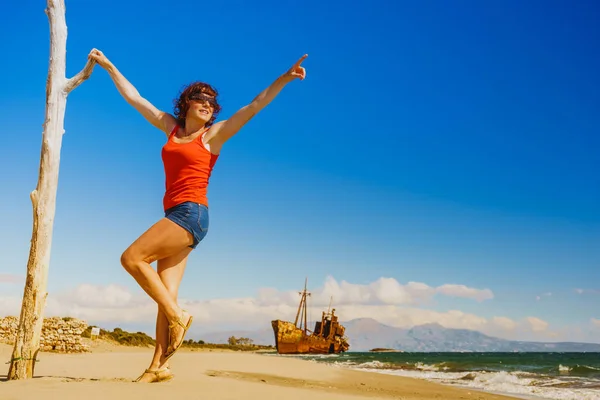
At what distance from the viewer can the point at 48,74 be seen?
4852mm

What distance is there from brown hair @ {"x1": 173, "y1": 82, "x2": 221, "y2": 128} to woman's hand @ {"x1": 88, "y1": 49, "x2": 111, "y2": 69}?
0.80 metres

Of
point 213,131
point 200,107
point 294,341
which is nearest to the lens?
point 213,131

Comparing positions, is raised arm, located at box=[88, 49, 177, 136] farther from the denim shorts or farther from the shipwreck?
the shipwreck

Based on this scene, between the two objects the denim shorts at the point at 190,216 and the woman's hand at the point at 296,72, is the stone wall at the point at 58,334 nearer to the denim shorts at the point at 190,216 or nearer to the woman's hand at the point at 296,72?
the denim shorts at the point at 190,216

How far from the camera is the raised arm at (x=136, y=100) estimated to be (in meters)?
4.25

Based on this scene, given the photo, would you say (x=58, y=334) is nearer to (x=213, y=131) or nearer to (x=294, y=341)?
(x=213, y=131)

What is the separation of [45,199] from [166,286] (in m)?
1.47

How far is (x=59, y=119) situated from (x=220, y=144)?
1.78 metres

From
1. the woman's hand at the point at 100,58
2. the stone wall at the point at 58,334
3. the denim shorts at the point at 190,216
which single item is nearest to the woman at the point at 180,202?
the denim shorts at the point at 190,216

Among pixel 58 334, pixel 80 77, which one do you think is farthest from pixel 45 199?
pixel 58 334

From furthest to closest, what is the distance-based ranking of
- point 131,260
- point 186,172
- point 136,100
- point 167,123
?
point 136,100
point 167,123
point 186,172
point 131,260

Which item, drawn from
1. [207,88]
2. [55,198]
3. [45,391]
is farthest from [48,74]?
[45,391]

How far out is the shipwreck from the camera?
190ft

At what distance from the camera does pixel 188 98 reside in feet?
13.7
